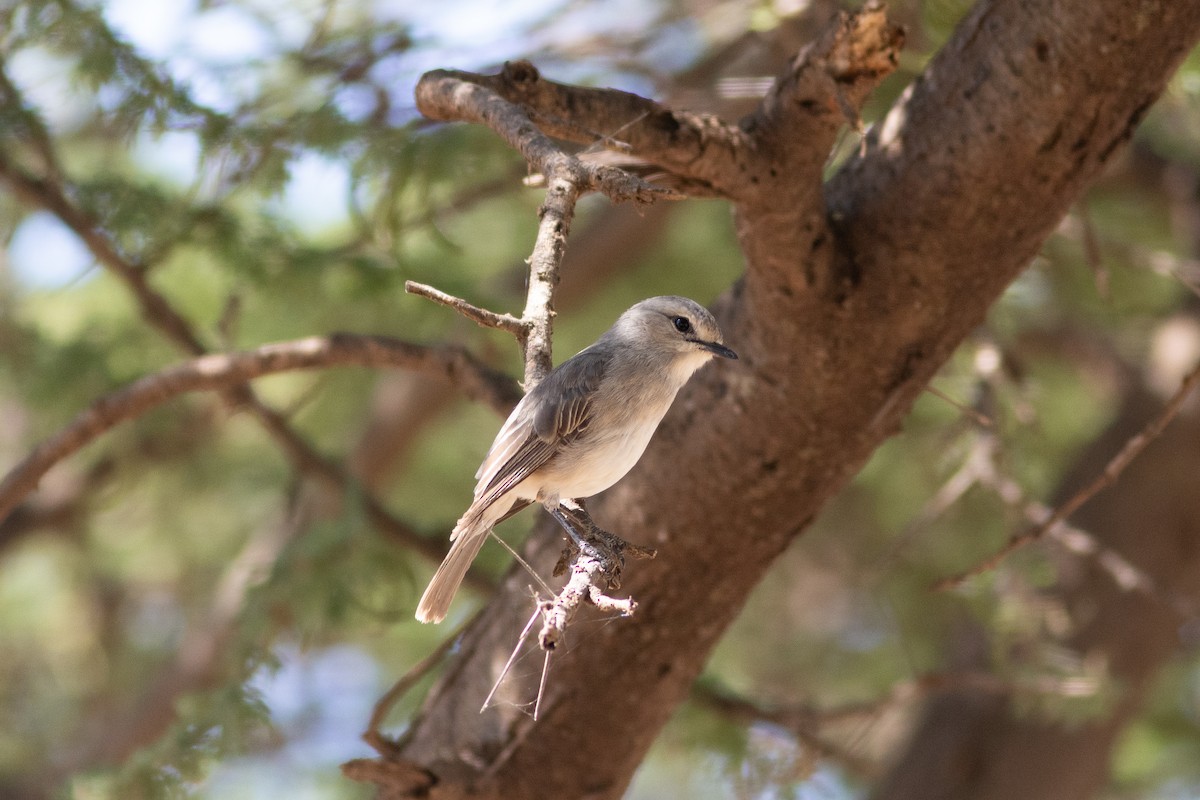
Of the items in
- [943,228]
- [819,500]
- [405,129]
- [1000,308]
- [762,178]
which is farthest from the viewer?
[1000,308]

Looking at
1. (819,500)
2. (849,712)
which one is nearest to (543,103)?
(819,500)

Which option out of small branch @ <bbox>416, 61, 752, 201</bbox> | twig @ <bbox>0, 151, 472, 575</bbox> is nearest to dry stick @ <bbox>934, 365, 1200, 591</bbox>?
small branch @ <bbox>416, 61, 752, 201</bbox>

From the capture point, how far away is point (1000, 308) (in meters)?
4.41

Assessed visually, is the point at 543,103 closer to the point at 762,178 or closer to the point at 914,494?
the point at 762,178

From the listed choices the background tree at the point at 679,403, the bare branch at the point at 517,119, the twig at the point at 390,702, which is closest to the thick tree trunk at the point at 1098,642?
the background tree at the point at 679,403

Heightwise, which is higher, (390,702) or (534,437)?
(390,702)

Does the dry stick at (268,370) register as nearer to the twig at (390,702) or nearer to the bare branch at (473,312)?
the twig at (390,702)

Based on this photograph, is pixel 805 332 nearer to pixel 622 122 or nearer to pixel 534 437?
pixel 622 122

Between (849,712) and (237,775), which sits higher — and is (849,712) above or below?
below

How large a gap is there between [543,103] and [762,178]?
20.3 inches

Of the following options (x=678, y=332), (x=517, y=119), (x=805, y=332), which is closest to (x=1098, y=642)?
(x=805, y=332)

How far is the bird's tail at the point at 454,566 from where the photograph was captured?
2.25 metres

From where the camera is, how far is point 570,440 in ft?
7.20

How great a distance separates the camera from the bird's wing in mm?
2109
